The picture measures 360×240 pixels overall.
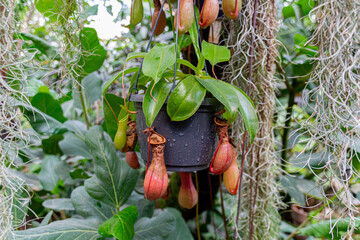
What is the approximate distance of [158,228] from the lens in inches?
36.4

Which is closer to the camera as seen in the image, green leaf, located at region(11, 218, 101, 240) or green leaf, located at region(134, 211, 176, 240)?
green leaf, located at region(11, 218, 101, 240)

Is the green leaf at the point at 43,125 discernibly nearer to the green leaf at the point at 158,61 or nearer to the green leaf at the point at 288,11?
the green leaf at the point at 158,61

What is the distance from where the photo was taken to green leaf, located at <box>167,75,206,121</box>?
21.3 inches

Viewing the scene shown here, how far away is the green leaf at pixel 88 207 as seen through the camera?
3.22 feet

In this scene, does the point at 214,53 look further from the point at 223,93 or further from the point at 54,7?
the point at 54,7

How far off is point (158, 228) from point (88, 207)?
289mm

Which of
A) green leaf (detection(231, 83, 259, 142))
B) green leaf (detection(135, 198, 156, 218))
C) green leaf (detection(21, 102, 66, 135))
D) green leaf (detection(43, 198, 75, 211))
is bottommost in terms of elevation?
green leaf (detection(135, 198, 156, 218))

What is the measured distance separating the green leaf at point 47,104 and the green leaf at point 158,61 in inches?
26.3

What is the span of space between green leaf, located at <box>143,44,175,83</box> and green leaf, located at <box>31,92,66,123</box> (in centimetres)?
67

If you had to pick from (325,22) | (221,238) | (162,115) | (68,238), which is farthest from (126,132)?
(221,238)

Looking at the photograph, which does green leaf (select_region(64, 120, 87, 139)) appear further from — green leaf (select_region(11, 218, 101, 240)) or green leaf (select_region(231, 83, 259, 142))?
green leaf (select_region(231, 83, 259, 142))

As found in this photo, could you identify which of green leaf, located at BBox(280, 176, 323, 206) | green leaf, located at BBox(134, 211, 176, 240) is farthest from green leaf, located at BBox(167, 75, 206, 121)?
green leaf, located at BBox(280, 176, 323, 206)

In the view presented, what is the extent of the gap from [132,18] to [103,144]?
461 mm

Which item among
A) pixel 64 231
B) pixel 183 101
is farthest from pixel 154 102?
pixel 64 231
